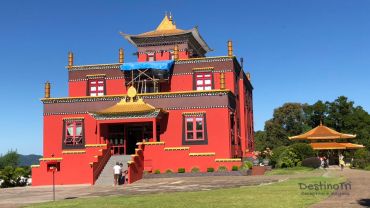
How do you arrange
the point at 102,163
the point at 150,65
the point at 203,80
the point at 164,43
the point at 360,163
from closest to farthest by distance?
the point at 102,163 → the point at 203,80 → the point at 150,65 → the point at 360,163 → the point at 164,43

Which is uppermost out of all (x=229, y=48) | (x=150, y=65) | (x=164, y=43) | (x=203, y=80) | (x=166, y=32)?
(x=166, y=32)

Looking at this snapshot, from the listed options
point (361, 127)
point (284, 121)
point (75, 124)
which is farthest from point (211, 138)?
point (284, 121)

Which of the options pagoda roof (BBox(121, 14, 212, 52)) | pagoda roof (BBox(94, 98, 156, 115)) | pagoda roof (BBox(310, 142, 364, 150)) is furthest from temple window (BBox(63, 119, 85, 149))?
pagoda roof (BBox(310, 142, 364, 150))

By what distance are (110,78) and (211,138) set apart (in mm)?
12650

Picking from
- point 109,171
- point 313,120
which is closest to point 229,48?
point 109,171

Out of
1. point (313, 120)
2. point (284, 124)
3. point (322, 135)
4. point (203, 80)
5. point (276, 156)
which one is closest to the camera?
point (276, 156)

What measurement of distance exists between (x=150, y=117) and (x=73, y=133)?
7852mm

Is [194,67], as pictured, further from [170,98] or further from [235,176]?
[235,176]

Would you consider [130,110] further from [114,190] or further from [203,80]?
[114,190]

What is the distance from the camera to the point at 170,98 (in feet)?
124

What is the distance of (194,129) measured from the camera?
37188mm

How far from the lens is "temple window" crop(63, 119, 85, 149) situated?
38.9 m

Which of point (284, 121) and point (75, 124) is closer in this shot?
point (75, 124)

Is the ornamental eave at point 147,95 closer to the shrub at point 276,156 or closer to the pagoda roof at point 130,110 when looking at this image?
the pagoda roof at point 130,110
